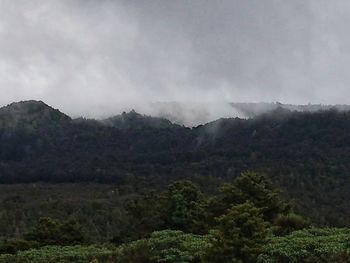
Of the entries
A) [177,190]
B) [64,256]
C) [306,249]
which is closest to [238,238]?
[306,249]

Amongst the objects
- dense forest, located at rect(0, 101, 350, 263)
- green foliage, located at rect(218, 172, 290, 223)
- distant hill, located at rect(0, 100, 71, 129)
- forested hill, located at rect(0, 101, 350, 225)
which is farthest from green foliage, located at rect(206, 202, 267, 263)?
distant hill, located at rect(0, 100, 71, 129)

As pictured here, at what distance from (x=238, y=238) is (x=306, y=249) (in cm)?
285

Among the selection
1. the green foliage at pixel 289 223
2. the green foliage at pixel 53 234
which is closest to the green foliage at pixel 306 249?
the green foliage at pixel 289 223

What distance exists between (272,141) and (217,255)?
128 metres

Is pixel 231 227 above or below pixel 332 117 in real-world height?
below

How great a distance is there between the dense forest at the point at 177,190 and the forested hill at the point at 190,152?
38 centimetres

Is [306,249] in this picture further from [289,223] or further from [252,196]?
[252,196]

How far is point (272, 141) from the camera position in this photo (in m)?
146

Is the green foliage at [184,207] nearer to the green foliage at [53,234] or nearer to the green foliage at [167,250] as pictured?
the green foliage at [53,234]

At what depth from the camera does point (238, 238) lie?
1953 cm

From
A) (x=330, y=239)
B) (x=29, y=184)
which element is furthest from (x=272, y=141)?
(x=330, y=239)

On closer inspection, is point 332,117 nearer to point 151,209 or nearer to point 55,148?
point 55,148

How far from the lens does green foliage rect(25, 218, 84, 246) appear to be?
108 feet

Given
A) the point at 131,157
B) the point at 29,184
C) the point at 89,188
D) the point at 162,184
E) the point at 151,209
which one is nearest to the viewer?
the point at 151,209
